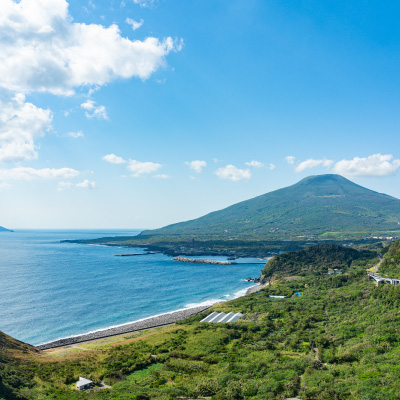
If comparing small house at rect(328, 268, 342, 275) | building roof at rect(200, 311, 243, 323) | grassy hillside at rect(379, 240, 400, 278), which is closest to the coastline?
building roof at rect(200, 311, 243, 323)

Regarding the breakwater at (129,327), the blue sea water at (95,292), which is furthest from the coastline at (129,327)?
the blue sea water at (95,292)

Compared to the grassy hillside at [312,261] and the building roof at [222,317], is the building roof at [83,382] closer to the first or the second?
the building roof at [222,317]

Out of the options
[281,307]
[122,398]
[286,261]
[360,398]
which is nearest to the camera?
[360,398]

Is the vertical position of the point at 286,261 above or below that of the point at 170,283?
above

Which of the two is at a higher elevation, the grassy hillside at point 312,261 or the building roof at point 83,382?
the grassy hillside at point 312,261

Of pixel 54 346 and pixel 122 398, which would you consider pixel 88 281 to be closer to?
pixel 54 346

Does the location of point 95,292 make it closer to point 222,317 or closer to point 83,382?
point 222,317

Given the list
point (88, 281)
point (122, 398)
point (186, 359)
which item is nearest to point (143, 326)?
point (186, 359)
